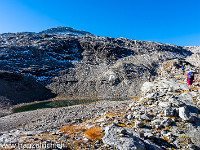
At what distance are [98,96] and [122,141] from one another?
50.1m

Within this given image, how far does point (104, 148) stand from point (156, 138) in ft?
12.0

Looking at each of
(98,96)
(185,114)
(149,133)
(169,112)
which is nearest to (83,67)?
(98,96)

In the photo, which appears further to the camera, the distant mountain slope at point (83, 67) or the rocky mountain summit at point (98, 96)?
the distant mountain slope at point (83, 67)

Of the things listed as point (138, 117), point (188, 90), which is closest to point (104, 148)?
point (138, 117)

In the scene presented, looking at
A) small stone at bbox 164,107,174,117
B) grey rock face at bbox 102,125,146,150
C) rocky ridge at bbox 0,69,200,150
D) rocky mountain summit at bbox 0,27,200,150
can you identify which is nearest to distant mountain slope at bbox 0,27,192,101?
rocky mountain summit at bbox 0,27,200,150

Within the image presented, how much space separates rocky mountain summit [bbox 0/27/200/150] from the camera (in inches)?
311

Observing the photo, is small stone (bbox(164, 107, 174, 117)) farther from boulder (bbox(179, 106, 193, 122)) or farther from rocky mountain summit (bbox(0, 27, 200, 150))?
boulder (bbox(179, 106, 193, 122))

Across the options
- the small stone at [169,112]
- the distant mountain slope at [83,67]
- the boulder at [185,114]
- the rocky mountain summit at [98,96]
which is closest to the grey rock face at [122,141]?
the rocky mountain summit at [98,96]

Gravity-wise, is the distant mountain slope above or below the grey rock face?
above

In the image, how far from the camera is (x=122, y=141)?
6.82 metres

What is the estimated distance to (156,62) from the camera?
260ft

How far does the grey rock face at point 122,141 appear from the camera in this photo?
21.0ft

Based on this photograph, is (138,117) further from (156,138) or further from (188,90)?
(188,90)

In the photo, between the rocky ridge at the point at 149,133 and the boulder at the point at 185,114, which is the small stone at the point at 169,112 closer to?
the rocky ridge at the point at 149,133
